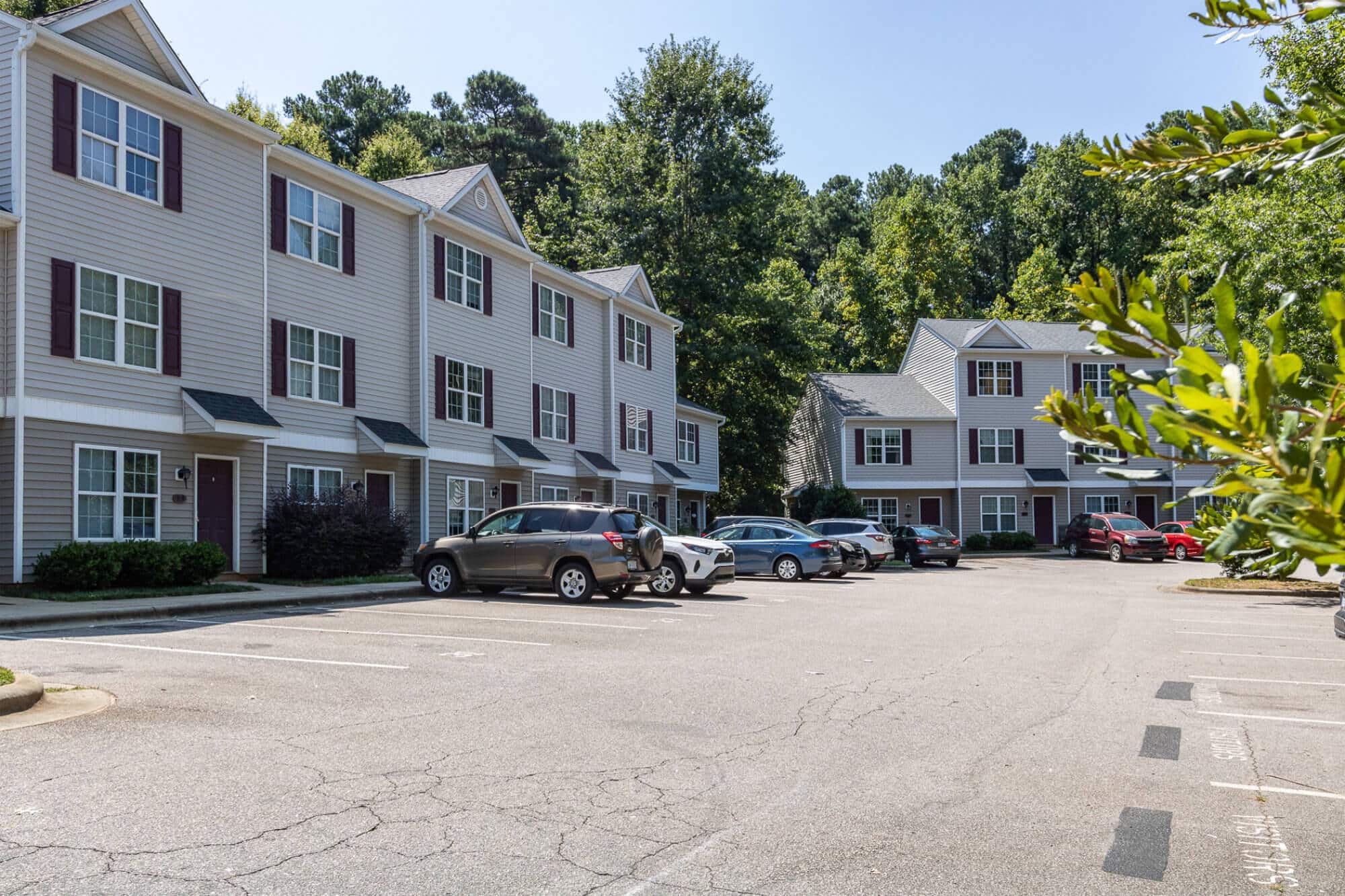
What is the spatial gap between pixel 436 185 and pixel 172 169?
31.9 ft

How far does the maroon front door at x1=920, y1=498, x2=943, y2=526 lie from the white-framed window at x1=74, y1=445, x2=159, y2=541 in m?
37.3

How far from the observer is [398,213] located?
88.5 ft

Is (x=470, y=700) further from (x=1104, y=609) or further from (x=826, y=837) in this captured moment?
(x=1104, y=609)

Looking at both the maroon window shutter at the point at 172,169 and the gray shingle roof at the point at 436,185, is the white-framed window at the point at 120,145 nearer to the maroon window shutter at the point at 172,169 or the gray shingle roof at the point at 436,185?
the maroon window shutter at the point at 172,169

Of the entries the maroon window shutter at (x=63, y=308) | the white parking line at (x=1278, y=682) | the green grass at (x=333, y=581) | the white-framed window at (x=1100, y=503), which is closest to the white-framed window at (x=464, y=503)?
the green grass at (x=333, y=581)

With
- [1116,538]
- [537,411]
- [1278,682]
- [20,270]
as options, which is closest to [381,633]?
[20,270]

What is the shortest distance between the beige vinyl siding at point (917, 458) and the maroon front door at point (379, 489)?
27.7 metres

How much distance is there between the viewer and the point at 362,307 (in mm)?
25594

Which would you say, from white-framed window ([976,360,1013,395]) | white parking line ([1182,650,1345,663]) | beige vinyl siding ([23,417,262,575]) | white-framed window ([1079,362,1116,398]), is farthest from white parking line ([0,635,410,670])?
white-framed window ([1079,362,1116,398])

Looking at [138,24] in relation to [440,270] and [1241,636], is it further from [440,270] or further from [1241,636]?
[1241,636]

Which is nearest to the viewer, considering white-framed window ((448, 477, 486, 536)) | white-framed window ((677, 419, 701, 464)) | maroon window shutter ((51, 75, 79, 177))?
maroon window shutter ((51, 75, 79, 177))

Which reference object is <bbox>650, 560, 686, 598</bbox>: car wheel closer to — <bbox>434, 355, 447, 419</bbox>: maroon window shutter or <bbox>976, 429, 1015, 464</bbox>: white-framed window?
<bbox>434, 355, 447, 419</bbox>: maroon window shutter

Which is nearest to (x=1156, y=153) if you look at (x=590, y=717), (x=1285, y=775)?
(x=1285, y=775)

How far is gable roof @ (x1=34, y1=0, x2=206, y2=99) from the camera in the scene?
60.5 feet
